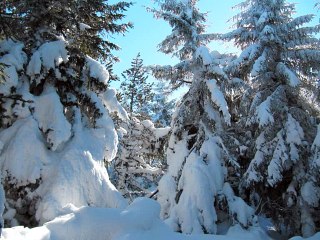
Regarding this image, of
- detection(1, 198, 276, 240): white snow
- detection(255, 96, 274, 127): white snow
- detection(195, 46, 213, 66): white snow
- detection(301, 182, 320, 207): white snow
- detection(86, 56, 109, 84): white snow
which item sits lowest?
detection(301, 182, 320, 207): white snow

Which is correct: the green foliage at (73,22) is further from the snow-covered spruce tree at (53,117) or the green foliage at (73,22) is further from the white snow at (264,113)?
the white snow at (264,113)

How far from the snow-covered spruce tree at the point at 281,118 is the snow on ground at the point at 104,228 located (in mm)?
8245

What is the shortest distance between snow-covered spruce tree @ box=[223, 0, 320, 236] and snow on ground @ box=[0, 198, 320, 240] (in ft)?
27.1

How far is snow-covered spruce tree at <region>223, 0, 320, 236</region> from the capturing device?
523 inches

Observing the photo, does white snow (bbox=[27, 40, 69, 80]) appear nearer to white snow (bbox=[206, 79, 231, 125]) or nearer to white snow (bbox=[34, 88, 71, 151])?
white snow (bbox=[34, 88, 71, 151])

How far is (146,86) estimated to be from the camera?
26984 mm

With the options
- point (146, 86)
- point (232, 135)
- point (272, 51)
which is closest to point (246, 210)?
point (232, 135)

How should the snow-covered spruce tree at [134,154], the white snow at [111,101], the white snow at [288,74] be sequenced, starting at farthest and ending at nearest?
the snow-covered spruce tree at [134,154] < the white snow at [288,74] < the white snow at [111,101]

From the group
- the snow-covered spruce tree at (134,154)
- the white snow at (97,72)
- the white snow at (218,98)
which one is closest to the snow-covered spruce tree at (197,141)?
the white snow at (218,98)

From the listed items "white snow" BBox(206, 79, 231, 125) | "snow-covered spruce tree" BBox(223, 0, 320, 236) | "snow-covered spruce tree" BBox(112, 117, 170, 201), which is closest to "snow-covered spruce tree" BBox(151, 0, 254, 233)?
"white snow" BBox(206, 79, 231, 125)

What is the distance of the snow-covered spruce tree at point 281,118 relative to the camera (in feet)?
43.6

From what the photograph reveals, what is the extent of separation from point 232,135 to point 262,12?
5481mm

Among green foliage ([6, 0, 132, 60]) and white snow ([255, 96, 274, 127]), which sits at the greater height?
green foliage ([6, 0, 132, 60])

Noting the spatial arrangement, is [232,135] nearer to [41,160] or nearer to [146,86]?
[41,160]
